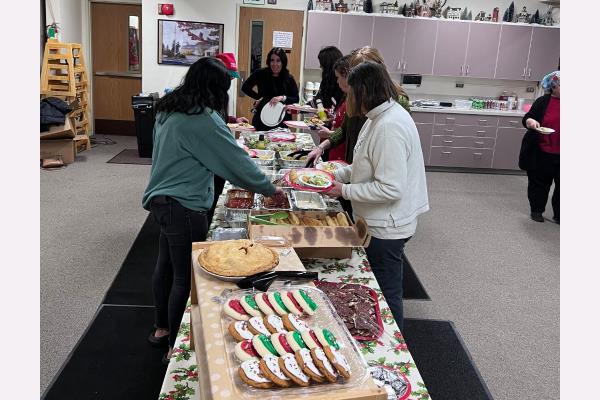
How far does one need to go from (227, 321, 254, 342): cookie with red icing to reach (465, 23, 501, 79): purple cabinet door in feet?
22.9

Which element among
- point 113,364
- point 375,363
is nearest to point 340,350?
point 375,363

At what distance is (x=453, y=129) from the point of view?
7.20m

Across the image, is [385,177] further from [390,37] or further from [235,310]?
[390,37]

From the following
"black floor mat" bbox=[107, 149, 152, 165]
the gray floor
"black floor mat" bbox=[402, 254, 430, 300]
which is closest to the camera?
the gray floor

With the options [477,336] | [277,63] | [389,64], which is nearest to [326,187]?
[477,336]

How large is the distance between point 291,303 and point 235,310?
0.13 meters

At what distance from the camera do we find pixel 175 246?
221cm

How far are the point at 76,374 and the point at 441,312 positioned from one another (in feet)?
6.92

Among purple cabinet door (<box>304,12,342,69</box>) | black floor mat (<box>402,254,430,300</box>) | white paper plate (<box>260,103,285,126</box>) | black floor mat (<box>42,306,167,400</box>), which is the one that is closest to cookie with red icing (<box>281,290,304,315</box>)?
black floor mat (<box>42,306,167,400</box>)

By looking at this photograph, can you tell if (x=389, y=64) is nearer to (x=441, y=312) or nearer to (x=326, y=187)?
(x=441, y=312)

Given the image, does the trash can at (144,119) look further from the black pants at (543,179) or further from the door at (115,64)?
the black pants at (543,179)

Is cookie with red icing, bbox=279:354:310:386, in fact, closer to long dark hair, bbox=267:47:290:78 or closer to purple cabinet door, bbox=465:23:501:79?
long dark hair, bbox=267:47:290:78

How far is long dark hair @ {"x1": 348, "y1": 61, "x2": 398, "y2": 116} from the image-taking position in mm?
1986

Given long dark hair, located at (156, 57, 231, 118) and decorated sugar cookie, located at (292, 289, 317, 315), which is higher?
long dark hair, located at (156, 57, 231, 118)
